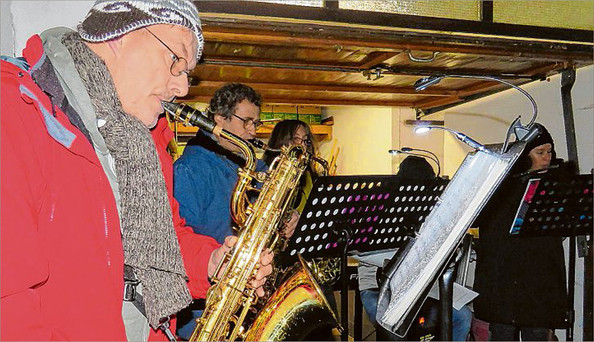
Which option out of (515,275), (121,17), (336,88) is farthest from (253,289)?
(336,88)

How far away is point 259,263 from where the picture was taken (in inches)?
78.2

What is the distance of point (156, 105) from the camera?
1.35m

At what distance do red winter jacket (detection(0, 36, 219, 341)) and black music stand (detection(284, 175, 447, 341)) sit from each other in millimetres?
1233

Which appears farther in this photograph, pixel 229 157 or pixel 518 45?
pixel 518 45

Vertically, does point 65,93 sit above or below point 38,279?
above

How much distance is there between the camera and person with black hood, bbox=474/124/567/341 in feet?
11.1

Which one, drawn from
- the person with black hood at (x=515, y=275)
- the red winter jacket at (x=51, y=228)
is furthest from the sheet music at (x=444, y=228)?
the person with black hood at (x=515, y=275)

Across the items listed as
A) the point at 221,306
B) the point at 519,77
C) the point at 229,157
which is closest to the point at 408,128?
the point at 519,77

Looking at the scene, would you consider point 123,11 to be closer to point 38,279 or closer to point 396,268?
point 38,279

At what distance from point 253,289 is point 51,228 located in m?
1.11

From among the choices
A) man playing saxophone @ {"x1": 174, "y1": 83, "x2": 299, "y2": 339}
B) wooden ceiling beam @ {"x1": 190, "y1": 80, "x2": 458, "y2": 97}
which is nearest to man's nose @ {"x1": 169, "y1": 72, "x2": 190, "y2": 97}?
man playing saxophone @ {"x1": 174, "y1": 83, "x2": 299, "y2": 339}

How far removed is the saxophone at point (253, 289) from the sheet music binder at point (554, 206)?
4.41 feet

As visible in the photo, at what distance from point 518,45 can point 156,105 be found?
3060 millimetres

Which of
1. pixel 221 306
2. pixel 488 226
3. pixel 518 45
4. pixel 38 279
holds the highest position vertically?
pixel 518 45
